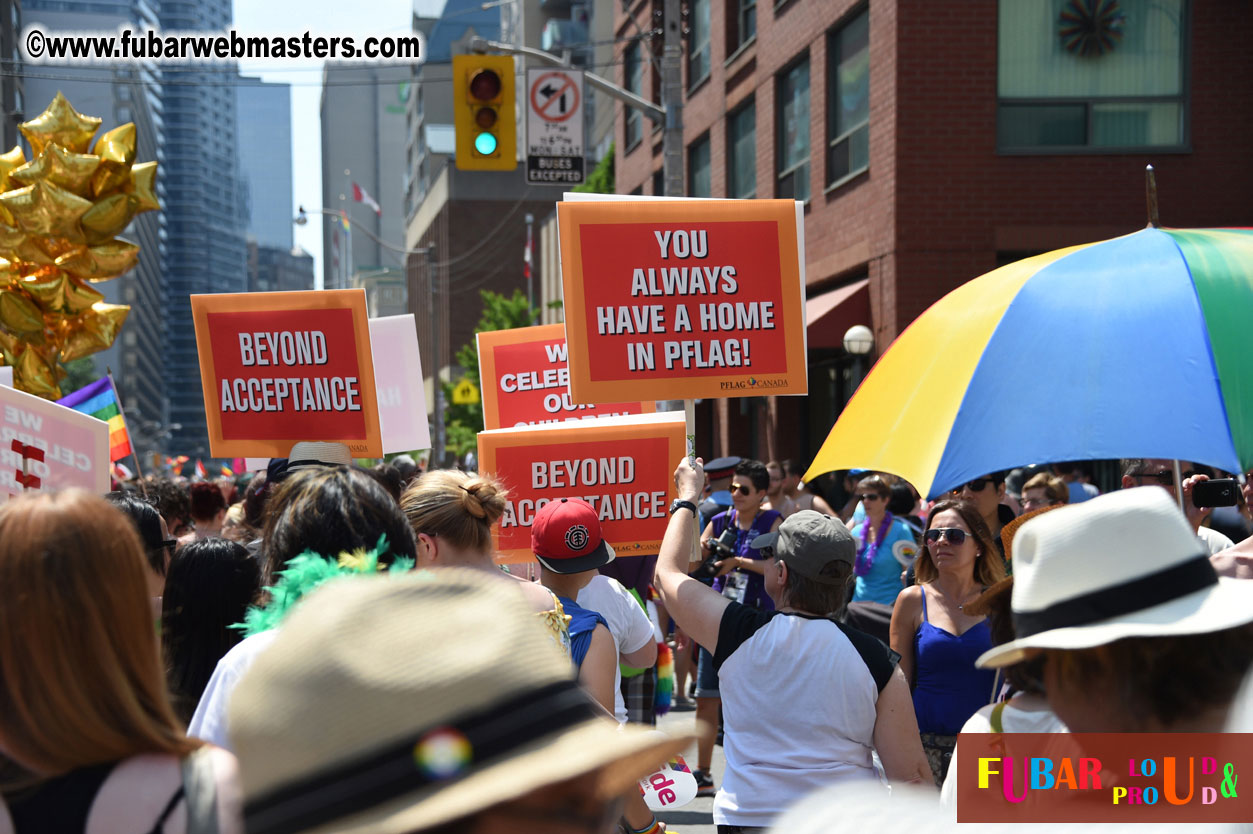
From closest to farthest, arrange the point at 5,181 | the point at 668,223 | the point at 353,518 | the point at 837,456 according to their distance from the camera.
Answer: the point at 353,518
the point at 837,456
the point at 668,223
the point at 5,181

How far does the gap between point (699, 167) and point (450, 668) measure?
77.4 feet

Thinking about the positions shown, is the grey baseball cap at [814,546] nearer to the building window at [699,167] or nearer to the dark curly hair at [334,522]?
the dark curly hair at [334,522]

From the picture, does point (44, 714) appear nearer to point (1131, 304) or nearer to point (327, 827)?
point (327, 827)

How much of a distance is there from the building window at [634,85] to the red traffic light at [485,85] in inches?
612

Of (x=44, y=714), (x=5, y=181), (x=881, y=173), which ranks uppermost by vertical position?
(x=881, y=173)

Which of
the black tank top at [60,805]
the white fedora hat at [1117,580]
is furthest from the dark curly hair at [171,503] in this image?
the white fedora hat at [1117,580]

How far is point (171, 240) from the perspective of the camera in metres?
199

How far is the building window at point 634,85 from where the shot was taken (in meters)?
27.2

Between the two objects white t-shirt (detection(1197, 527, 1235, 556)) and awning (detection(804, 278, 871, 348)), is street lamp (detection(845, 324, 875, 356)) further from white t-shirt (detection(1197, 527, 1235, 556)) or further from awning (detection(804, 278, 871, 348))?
white t-shirt (detection(1197, 527, 1235, 556))

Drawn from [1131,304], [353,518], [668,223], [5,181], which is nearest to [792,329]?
[668,223]

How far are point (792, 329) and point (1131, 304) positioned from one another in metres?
2.15

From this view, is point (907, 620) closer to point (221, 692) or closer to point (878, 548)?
point (221, 692)

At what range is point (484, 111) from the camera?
11.7 meters

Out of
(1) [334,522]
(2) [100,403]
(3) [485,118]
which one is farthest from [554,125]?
(1) [334,522]
